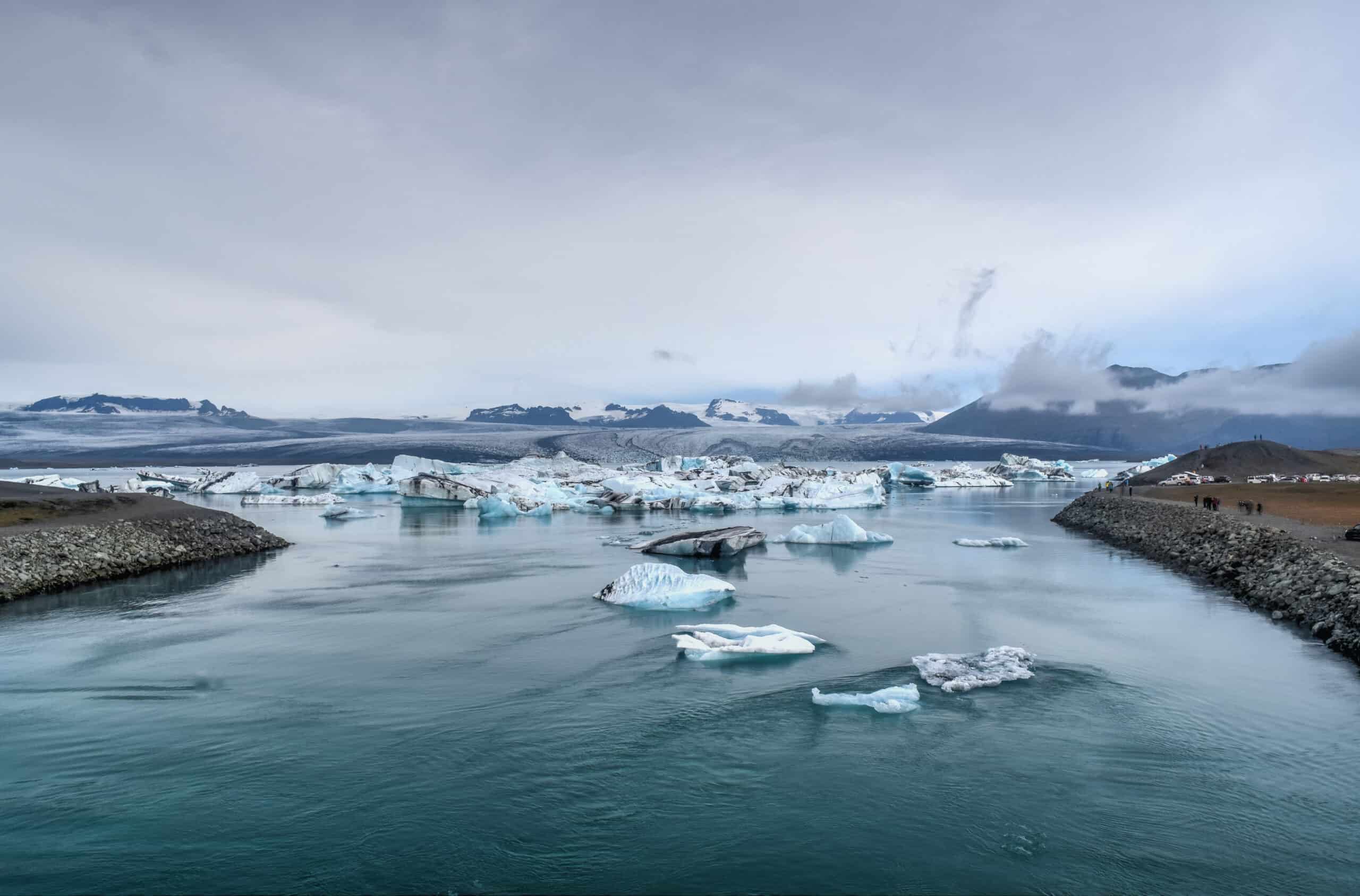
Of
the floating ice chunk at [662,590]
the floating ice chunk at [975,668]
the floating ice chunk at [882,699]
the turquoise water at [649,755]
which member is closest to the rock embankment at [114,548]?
the turquoise water at [649,755]

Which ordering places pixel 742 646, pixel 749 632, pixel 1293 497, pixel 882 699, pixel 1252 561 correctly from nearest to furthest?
pixel 882 699 → pixel 742 646 → pixel 749 632 → pixel 1252 561 → pixel 1293 497

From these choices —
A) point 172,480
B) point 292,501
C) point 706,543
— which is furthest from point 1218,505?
point 172,480

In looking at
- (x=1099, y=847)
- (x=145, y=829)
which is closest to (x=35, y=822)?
(x=145, y=829)

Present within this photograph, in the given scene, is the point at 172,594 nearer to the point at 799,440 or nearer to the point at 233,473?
the point at 233,473

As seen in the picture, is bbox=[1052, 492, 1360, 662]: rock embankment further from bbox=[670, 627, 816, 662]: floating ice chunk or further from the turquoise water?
bbox=[670, 627, 816, 662]: floating ice chunk

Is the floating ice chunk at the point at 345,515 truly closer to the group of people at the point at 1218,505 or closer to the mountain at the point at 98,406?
the group of people at the point at 1218,505

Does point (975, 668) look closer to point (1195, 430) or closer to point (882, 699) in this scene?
point (882, 699)
